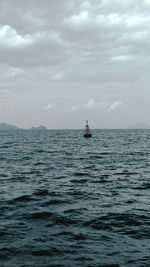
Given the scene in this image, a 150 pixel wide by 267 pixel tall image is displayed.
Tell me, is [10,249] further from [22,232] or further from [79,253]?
[79,253]

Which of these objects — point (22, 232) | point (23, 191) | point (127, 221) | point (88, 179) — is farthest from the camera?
point (88, 179)

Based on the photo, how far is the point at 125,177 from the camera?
25.6 metres

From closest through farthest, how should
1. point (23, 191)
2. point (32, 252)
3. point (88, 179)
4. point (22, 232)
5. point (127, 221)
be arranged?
point (32, 252)
point (22, 232)
point (127, 221)
point (23, 191)
point (88, 179)

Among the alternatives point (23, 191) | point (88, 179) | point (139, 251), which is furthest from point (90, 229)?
point (88, 179)

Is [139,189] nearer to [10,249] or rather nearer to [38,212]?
[38,212]

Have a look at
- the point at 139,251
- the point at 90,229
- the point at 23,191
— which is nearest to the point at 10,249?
the point at 90,229

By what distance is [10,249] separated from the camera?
399 inches

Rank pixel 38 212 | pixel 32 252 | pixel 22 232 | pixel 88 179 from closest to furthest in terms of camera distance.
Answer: pixel 32 252
pixel 22 232
pixel 38 212
pixel 88 179

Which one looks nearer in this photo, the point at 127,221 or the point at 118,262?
the point at 118,262

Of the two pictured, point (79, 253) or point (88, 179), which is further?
point (88, 179)

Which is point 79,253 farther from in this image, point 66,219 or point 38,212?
point 38,212

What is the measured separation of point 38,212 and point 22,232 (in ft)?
9.67

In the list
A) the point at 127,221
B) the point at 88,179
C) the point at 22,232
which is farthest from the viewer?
the point at 88,179

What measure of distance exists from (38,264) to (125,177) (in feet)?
58.3
